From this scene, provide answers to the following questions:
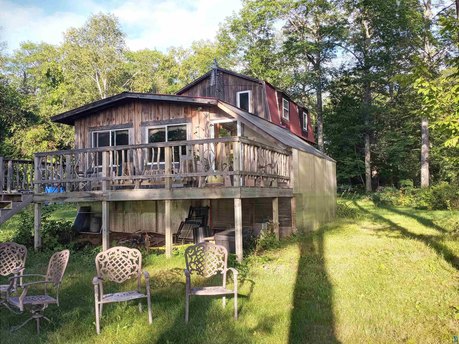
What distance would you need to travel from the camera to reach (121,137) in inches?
590

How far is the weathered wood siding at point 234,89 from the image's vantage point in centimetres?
1859

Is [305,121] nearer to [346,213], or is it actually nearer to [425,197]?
[346,213]

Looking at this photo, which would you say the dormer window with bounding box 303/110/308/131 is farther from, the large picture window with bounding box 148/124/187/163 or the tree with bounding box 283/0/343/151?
the large picture window with bounding box 148/124/187/163

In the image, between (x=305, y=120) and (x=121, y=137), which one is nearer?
(x=121, y=137)

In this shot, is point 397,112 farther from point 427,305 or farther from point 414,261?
point 427,305

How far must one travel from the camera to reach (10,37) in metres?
35.5

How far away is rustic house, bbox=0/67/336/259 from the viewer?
10234 mm

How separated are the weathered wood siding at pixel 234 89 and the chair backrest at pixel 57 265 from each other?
13.9m

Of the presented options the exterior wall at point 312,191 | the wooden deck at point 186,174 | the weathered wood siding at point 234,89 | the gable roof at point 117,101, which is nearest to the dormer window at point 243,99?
the weathered wood siding at point 234,89

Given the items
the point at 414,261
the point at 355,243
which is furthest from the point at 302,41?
the point at 414,261

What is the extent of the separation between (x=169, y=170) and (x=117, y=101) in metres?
6.13

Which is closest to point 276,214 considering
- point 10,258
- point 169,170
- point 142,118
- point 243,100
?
point 169,170

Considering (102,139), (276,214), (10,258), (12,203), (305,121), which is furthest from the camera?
(305,121)

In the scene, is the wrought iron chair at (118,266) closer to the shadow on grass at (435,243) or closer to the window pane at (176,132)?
the shadow on grass at (435,243)
